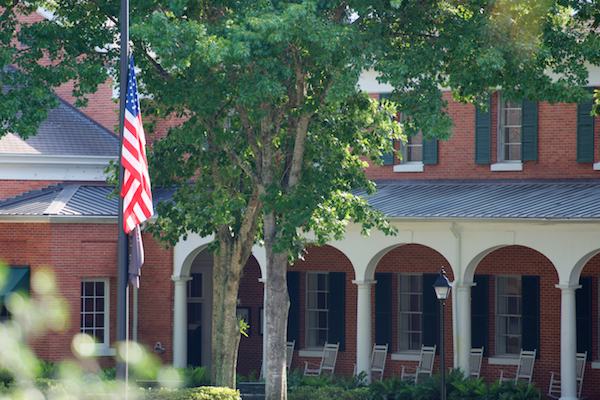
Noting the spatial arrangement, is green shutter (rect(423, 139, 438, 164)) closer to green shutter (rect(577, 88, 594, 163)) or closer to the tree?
green shutter (rect(577, 88, 594, 163))

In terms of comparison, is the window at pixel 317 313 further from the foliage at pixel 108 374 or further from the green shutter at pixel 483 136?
the foliage at pixel 108 374

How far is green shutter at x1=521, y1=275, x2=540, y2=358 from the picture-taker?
19.8 meters

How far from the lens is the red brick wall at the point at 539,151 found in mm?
19922

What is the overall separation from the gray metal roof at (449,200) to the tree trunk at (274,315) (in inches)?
196

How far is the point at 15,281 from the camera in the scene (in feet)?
63.5

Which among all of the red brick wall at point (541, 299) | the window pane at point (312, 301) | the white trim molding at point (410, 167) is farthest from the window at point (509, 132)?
the window pane at point (312, 301)

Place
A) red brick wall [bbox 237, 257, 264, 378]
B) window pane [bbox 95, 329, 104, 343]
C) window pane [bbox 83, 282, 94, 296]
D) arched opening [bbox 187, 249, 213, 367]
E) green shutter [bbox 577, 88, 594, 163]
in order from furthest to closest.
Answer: arched opening [bbox 187, 249, 213, 367] < red brick wall [bbox 237, 257, 264, 378] < window pane [bbox 83, 282, 94, 296] < window pane [bbox 95, 329, 104, 343] < green shutter [bbox 577, 88, 594, 163]

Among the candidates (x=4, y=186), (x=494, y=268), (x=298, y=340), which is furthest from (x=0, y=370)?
(x=494, y=268)

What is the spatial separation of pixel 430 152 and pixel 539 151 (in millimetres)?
2773

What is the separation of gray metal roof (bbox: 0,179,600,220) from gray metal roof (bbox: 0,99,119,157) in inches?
39.7

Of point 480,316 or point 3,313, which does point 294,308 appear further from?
point 3,313

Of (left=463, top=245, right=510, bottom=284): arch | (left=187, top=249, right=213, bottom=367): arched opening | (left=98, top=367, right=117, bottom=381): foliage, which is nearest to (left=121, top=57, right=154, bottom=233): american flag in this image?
(left=98, top=367, right=117, bottom=381): foliage

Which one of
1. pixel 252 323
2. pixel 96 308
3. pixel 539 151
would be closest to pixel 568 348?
pixel 539 151

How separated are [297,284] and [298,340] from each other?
4.99ft
